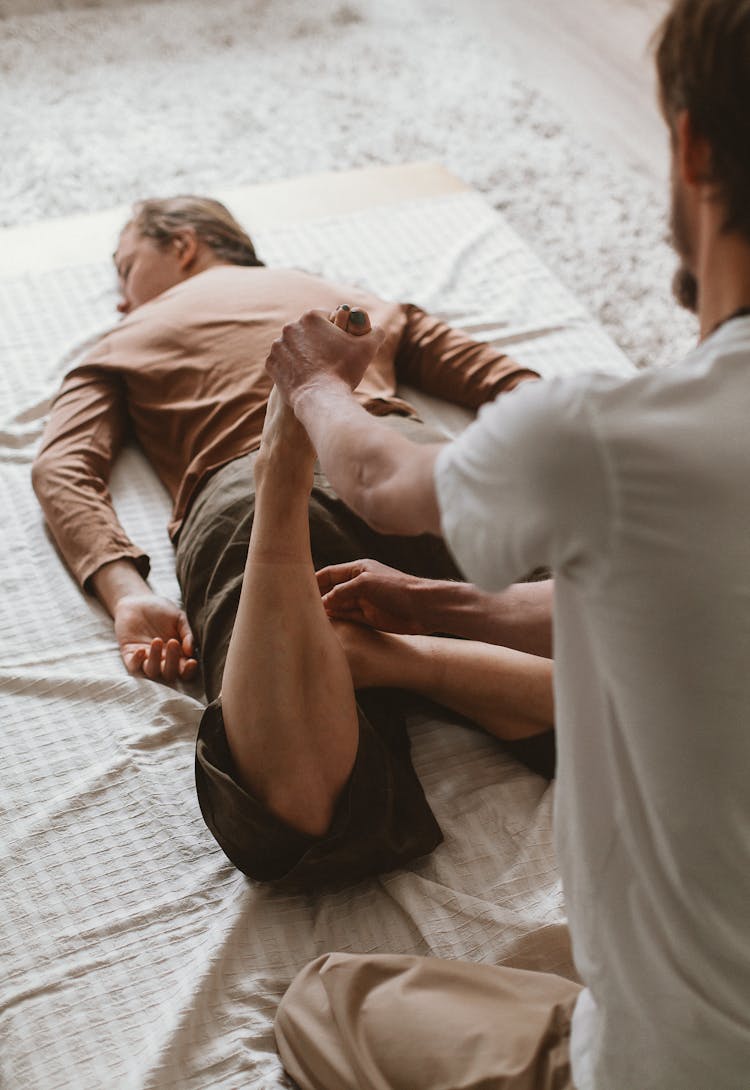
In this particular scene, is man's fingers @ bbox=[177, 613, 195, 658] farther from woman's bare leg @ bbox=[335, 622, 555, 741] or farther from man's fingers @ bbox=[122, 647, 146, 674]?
woman's bare leg @ bbox=[335, 622, 555, 741]

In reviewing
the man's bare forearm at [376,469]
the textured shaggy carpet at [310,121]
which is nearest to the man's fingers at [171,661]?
the man's bare forearm at [376,469]

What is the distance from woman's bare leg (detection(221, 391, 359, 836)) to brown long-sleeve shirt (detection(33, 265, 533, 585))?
37cm

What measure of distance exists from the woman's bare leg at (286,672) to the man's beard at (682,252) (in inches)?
17.5

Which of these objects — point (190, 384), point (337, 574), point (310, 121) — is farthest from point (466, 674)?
point (310, 121)

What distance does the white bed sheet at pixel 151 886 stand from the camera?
1067 mm

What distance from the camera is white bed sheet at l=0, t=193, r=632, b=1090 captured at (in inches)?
42.0

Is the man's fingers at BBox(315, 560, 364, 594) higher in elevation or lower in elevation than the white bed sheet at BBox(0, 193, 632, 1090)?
higher

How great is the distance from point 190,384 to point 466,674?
61 centimetres

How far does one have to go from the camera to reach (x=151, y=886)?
3.92 feet

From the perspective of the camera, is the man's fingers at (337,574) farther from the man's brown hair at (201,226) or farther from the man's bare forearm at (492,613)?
the man's brown hair at (201,226)

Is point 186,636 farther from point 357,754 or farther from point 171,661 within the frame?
point 357,754

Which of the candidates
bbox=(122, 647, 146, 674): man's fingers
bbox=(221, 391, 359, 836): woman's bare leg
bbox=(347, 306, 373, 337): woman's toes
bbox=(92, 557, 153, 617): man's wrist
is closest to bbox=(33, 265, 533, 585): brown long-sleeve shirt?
bbox=(92, 557, 153, 617): man's wrist

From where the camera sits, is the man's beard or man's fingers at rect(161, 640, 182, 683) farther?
man's fingers at rect(161, 640, 182, 683)

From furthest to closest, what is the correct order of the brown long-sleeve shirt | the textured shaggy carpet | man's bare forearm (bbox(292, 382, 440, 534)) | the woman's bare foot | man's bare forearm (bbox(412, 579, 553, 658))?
the textured shaggy carpet → the brown long-sleeve shirt → man's bare forearm (bbox(412, 579, 553, 658)) → the woman's bare foot → man's bare forearm (bbox(292, 382, 440, 534))
